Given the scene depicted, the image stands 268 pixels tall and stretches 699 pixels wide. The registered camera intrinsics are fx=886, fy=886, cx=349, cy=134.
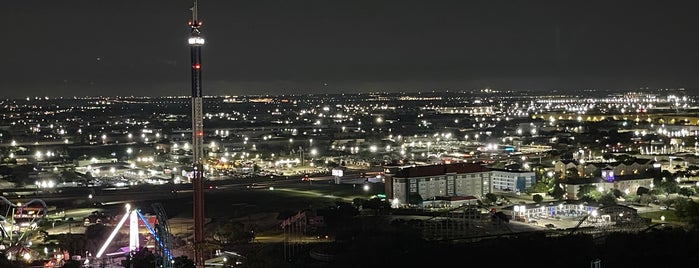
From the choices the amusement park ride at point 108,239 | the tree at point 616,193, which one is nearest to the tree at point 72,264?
the amusement park ride at point 108,239

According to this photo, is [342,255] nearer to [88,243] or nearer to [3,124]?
[88,243]

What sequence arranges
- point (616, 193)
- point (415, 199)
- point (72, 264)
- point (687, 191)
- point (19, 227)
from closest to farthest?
point (72, 264) < point (19, 227) < point (415, 199) < point (687, 191) < point (616, 193)

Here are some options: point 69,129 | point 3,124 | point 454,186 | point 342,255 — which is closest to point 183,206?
point 454,186

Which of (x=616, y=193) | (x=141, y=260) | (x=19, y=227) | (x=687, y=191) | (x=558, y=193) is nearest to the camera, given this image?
(x=141, y=260)

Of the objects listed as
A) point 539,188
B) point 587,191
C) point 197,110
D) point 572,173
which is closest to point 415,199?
point 539,188

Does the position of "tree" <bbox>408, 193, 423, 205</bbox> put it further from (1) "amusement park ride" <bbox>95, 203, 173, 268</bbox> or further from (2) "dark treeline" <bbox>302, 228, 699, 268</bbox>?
(1) "amusement park ride" <bbox>95, 203, 173, 268</bbox>

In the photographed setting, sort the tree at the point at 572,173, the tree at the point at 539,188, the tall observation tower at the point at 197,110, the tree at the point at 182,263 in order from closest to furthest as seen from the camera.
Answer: the tree at the point at 182,263, the tall observation tower at the point at 197,110, the tree at the point at 539,188, the tree at the point at 572,173

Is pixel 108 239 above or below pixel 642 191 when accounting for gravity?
below

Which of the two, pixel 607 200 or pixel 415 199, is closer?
pixel 607 200

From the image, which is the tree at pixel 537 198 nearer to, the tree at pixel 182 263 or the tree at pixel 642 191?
the tree at pixel 642 191

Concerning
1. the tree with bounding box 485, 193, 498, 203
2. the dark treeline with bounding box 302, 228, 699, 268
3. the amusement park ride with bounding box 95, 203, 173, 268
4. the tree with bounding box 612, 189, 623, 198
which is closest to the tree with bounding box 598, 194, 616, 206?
the tree with bounding box 612, 189, 623, 198

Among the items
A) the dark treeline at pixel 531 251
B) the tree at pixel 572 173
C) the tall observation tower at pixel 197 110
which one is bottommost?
the dark treeline at pixel 531 251

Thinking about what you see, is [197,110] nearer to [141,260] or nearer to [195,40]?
[195,40]
